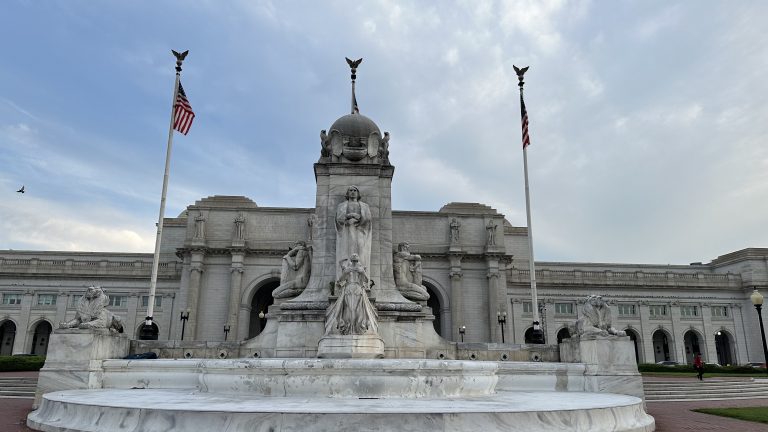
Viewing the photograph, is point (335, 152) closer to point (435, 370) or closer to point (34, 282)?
point (435, 370)

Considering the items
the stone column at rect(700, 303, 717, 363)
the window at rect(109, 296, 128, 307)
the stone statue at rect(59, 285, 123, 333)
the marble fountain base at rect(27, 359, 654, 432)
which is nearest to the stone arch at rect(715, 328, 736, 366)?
the stone column at rect(700, 303, 717, 363)

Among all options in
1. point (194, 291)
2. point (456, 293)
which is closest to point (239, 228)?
point (194, 291)

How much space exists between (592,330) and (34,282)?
7099 centimetres

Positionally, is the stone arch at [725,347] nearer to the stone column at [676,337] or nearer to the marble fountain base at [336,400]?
the stone column at [676,337]

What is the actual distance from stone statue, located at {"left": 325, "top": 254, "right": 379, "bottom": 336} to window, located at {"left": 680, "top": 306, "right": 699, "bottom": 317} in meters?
69.6

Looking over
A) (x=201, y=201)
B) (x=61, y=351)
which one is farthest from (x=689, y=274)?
(x=61, y=351)

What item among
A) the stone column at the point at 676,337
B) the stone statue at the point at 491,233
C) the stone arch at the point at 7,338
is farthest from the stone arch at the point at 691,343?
the stone arch at the point at 7,338

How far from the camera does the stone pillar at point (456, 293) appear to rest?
62.1 metres

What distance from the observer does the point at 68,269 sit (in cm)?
6494

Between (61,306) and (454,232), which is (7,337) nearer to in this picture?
(61,306)

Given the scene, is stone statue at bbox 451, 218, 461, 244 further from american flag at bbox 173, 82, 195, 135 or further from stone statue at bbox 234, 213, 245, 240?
american flag at bbox 173, 82, 195, 135

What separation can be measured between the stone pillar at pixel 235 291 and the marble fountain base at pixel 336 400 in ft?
157

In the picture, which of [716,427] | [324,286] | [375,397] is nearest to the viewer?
[375,397]

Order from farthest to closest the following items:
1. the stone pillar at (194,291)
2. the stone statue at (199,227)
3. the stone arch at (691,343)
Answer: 1. the stone arch at (691,343)
2. the stone statue at (199,227)
3. the stone pillar at (194,291)
